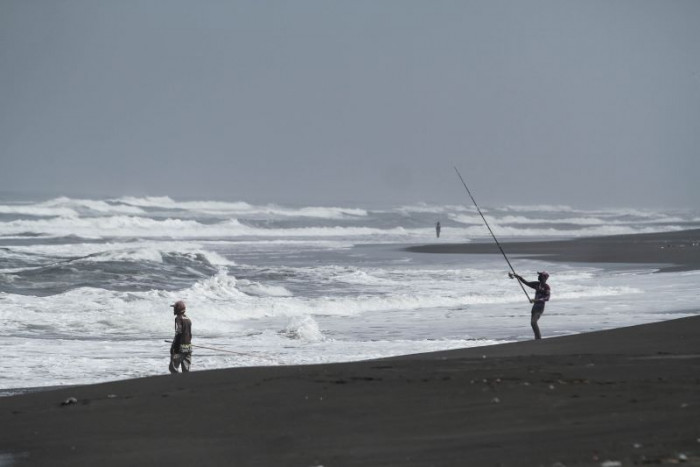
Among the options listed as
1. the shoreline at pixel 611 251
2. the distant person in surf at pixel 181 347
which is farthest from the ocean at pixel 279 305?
the shoreline at pixel 611 251

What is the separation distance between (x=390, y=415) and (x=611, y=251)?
34835mm

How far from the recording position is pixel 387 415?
7145mm

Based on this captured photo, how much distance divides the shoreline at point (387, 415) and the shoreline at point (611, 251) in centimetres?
2084

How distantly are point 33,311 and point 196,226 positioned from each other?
49.8m

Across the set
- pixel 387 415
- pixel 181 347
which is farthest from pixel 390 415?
pixel 181 347

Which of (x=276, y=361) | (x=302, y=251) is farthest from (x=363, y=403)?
(x=302, y=251)

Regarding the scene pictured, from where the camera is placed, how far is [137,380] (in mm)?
9570

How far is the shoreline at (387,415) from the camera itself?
5.88 m

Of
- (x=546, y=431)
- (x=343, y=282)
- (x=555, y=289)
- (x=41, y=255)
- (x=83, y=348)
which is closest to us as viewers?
(x=546, y=431)

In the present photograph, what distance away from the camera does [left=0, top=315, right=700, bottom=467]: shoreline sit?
5.88m

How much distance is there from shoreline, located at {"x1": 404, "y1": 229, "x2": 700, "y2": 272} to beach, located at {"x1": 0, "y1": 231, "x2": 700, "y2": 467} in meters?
20.9

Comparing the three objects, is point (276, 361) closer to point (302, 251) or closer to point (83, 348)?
point (83, 348)

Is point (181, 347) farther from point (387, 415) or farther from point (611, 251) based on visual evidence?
point (611, 251)

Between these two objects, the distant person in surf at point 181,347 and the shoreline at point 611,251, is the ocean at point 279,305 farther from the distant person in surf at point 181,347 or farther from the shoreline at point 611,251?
the shoreline at point 611,251
